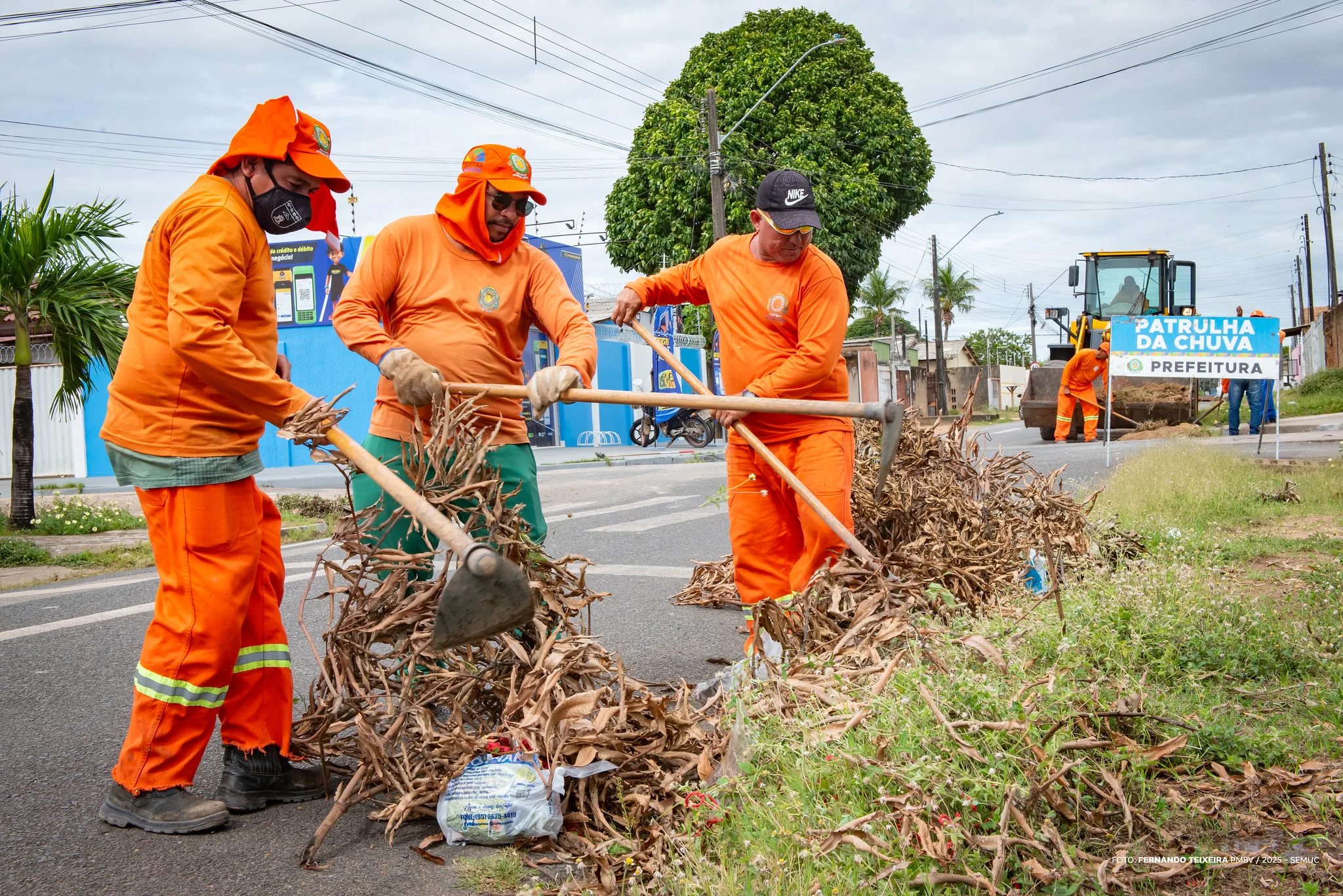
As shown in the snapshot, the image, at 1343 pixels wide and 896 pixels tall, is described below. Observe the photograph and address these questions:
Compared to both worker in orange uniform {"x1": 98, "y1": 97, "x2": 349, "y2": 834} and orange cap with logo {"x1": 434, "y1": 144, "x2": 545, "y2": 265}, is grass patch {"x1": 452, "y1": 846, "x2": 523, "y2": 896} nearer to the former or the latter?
worker in orange uniform {"x1": 98, "y1": 97, "x2": 349, "y2": 834}

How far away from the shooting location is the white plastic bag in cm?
299

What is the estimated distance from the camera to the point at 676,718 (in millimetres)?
3287

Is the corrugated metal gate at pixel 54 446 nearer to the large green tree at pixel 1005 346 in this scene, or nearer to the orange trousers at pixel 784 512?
the orange trousers at pixel 784 512

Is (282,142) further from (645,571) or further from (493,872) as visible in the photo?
(645,571)

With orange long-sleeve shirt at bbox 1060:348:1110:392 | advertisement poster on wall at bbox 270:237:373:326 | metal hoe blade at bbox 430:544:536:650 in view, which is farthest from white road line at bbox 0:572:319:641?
advertisement poster on wall at bbox 270:237:373:326

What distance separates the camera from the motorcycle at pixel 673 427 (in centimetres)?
2566

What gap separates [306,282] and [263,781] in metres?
24.3

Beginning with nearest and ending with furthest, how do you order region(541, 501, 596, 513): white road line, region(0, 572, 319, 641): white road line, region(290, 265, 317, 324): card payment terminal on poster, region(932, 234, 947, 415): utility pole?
region(0, 572, 319, 641): white road line < region(541, 501, 596, 513): white road line < region(290, 265, 317, 324): card payment terminal on poster < region(932, 234, 947, 415): utility pole

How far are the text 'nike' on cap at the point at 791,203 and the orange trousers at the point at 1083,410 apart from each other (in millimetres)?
15248

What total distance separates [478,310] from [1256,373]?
11.5 metres

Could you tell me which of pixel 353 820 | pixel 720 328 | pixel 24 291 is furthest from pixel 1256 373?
pixel 24 291

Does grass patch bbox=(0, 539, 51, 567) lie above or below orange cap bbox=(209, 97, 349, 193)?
below

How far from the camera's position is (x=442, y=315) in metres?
3.93

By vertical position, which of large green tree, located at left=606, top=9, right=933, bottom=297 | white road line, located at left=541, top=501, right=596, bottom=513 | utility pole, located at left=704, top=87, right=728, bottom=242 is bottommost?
white road line, located at left=541, top=501, right=596, bottom=513
